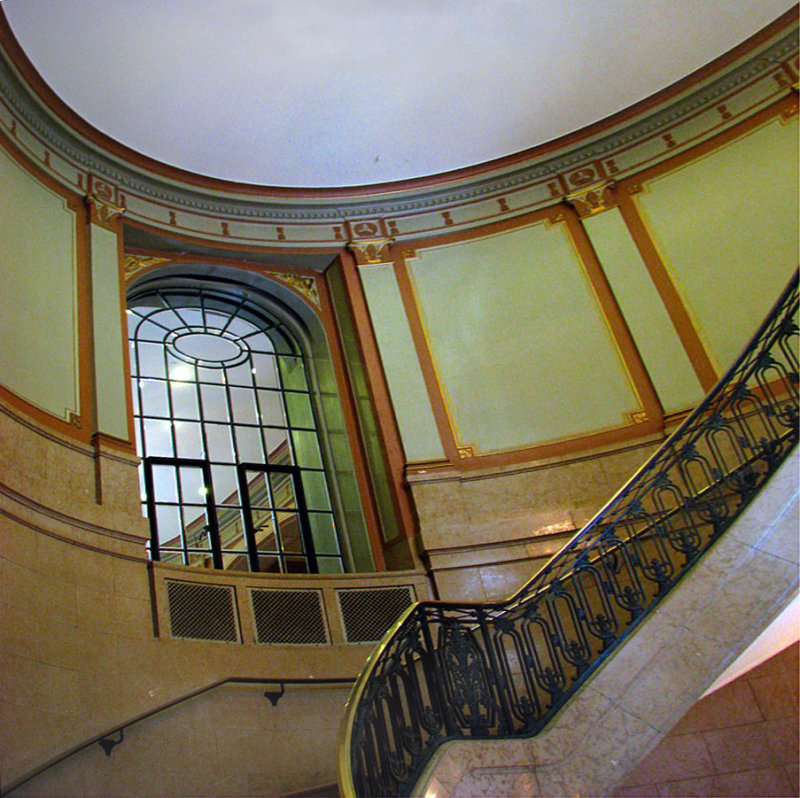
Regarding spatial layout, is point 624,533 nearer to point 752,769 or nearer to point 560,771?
point 752,769

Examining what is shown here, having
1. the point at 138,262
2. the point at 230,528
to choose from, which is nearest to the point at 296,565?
the point at 230,528

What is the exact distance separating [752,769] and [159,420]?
19.4ft

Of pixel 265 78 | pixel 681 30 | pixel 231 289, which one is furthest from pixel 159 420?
pixel 681 30

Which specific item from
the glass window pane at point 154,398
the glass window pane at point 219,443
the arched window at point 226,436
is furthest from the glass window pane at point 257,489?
the glass window pane at point 154,398

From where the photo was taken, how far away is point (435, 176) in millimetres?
10203

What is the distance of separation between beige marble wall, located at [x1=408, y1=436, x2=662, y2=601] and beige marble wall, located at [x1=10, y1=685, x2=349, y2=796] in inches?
63.2

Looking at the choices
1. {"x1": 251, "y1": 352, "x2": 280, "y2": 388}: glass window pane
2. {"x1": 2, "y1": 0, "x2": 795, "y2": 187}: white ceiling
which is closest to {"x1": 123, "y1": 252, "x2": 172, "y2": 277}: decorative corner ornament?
{"x1": 2, "y1": 0, "x2": 795, "y2": 187}: white ceiling

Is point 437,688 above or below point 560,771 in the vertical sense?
above

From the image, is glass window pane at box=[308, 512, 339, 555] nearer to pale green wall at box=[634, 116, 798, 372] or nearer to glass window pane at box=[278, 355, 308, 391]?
glass window pane at box=[278, 355, 308, 391]

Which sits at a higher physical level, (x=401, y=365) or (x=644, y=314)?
(x=401, y=365)

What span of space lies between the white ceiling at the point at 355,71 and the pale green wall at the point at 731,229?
3.81ft

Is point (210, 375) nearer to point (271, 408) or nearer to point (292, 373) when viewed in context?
point (271, 408)

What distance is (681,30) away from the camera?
9.14 metres

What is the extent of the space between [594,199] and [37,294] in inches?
227
